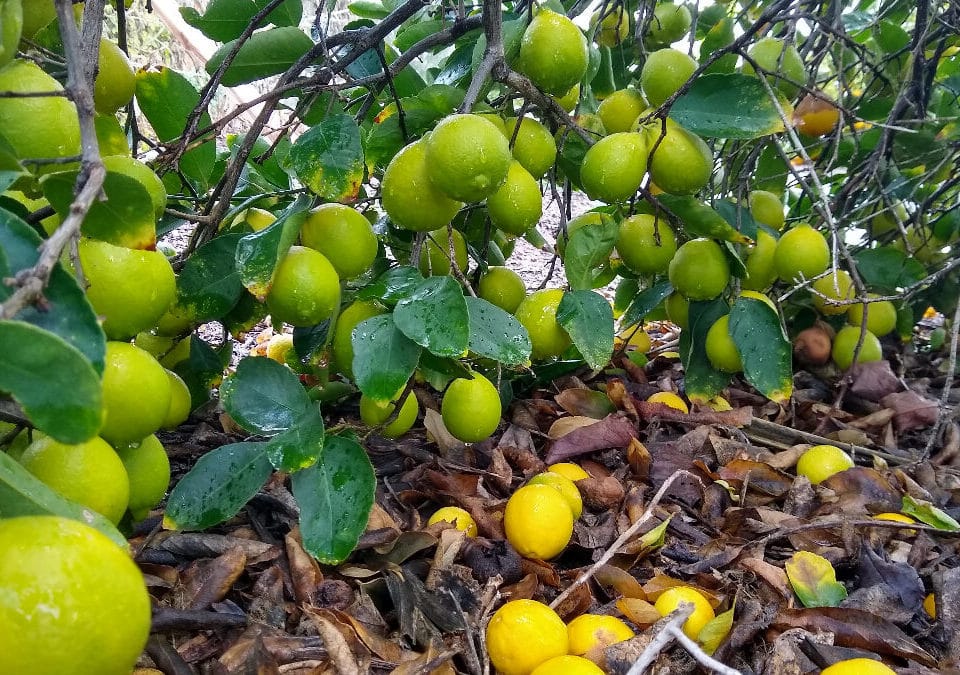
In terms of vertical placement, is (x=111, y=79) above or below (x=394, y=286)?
above

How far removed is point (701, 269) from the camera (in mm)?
1326

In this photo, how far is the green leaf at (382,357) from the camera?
33.4 inches

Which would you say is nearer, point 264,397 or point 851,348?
point 264,397

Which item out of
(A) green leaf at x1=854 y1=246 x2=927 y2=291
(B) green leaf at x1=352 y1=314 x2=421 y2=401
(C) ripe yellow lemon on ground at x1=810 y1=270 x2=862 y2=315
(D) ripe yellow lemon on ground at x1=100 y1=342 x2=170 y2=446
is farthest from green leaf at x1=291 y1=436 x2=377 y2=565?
(A) green leaf at x1=854 y1=246 x2=927 y2=291

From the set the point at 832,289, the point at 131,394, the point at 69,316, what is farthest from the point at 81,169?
the point at 832,289

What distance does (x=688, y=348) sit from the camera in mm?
1590

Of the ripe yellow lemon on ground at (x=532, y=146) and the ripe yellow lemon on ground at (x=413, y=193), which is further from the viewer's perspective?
the ripe yellow lemon on ground at (x=532, y=146)

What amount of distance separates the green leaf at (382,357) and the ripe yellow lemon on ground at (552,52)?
0.45 m

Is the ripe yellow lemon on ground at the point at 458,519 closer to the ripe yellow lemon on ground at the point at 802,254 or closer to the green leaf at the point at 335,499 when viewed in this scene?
the green leaf at the point at 335,499

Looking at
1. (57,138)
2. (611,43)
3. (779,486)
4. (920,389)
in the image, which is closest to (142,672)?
(57,138)

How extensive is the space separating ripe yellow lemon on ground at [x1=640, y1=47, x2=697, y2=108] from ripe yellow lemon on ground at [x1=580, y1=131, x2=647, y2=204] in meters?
0.24

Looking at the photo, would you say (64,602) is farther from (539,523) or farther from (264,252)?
(539,523)

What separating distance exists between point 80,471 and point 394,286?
0.46 metres

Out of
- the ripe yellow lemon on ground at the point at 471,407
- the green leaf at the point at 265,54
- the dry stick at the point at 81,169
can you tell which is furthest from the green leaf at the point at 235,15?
the ripe yellow lemon on ground at the point at 471,407
